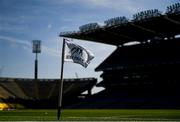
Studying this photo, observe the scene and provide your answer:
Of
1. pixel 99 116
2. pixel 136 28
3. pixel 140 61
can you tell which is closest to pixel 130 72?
pixel 140 61

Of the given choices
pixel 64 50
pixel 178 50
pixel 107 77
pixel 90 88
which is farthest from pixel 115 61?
pixel 64 50

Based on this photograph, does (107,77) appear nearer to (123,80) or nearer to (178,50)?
(123,80)

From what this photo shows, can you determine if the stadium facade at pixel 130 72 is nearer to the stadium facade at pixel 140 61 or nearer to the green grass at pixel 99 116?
the stadium facade at pixel 140 61

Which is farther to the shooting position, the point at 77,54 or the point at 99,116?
the point at 99,116

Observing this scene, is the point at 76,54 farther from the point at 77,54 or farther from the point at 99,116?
the point at 99,116

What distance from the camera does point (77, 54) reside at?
21.9 meters

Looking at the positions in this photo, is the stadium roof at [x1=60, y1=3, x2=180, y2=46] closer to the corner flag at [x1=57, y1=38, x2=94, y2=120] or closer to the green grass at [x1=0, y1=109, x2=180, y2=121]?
the green grass at [x1=0, y1=109, x2=180, y2=121]

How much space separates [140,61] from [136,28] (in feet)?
28.0

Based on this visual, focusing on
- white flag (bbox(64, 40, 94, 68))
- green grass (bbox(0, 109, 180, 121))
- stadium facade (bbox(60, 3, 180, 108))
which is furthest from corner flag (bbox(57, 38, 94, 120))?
stadium facade (bbox(60, 3, 180, 108))

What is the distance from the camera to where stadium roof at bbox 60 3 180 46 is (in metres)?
71.2

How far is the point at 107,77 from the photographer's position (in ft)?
298

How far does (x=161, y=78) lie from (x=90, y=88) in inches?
886

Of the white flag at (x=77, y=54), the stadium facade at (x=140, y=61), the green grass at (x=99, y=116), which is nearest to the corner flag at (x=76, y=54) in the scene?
the white flag at (x=77, y=54)

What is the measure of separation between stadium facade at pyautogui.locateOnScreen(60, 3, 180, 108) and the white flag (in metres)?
46.8
